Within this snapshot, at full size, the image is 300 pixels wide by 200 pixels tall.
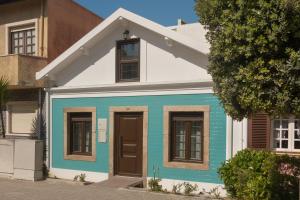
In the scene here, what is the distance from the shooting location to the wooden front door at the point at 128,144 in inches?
487

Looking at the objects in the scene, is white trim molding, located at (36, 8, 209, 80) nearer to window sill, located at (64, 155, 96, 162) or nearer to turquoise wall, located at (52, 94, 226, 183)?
turquoise wall, located at (52, 94, 226, 183)

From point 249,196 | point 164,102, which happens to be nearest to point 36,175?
point 164,102

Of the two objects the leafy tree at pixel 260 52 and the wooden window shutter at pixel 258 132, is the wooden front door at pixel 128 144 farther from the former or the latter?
the leafy tree at pixel 260 52

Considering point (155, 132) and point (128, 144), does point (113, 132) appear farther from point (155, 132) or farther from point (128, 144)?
point (155, 132)

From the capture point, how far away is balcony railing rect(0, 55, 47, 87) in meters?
13.5

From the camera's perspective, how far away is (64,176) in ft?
45.0

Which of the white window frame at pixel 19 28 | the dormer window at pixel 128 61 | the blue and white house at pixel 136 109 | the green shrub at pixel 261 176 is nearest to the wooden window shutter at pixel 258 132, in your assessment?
the blue and white house at pixel 136 109

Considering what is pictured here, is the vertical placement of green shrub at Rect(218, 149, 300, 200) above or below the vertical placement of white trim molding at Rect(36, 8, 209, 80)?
below

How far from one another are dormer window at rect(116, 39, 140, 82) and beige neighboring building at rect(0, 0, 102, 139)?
316 centimetres

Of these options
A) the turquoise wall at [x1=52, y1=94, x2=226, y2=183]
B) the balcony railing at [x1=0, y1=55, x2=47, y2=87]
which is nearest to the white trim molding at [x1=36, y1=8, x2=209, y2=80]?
the balcony railing at [x1=0, y1=55, x2=47, y2=87]

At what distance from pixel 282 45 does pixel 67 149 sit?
9.43m

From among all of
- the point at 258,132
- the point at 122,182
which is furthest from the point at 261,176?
the point at 122,182

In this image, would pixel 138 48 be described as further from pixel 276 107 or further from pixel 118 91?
pixel 276 107

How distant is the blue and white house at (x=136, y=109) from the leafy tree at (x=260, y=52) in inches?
163
